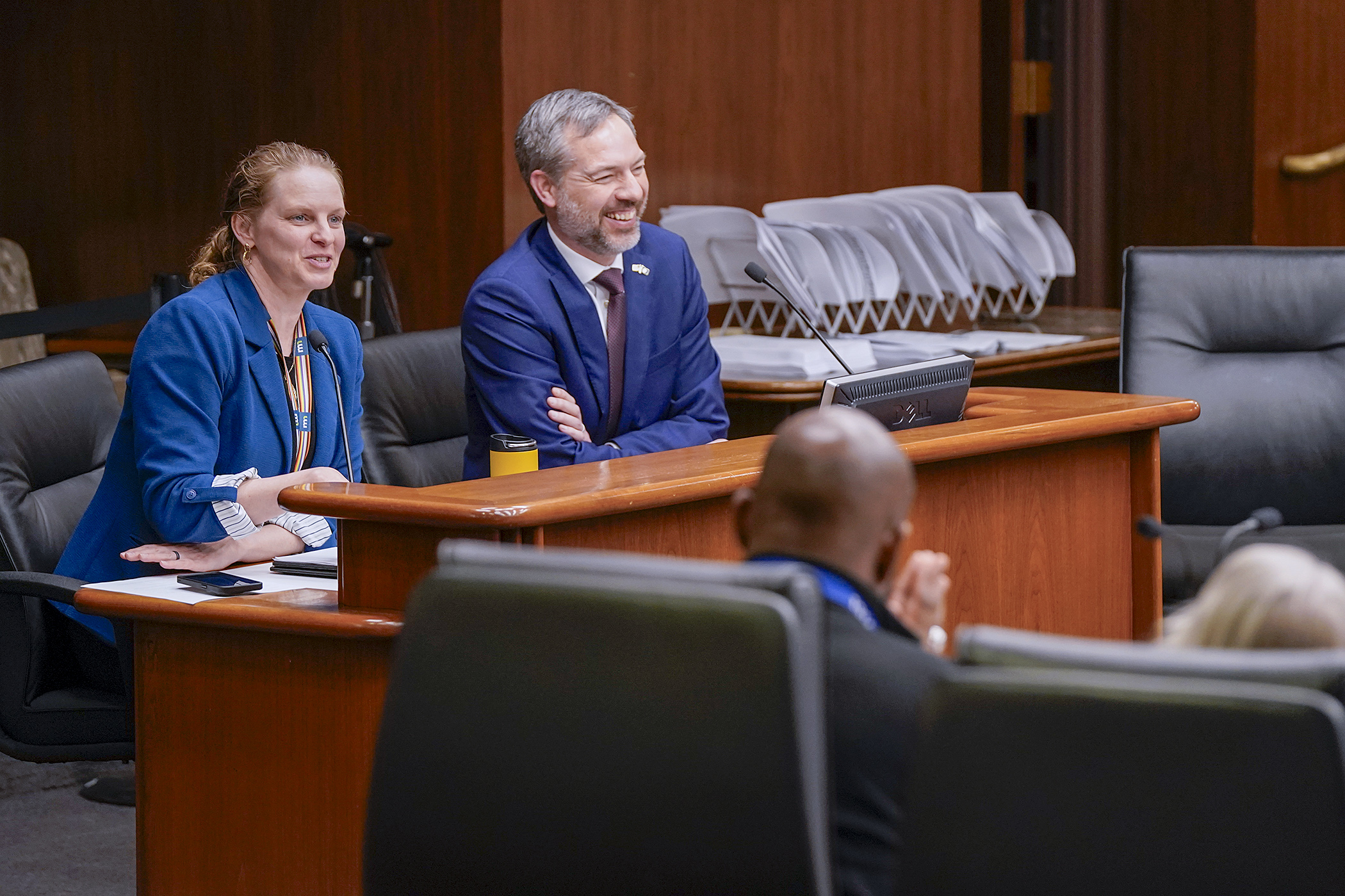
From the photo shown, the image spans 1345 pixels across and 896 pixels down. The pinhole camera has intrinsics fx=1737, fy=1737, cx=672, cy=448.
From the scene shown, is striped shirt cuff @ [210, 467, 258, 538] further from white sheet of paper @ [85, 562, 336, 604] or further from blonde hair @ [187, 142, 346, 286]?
blonde hair @ [187, 142, 346, 286]

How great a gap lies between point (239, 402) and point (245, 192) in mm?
361

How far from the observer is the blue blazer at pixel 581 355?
9.36 feet

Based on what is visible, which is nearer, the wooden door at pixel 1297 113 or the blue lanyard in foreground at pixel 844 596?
the blue lanyard in foreground at pixel 844 596

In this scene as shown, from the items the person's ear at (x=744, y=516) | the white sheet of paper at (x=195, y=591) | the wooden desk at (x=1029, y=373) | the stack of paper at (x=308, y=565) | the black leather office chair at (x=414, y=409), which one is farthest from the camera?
the wooden desk at (x=1029, y=373)

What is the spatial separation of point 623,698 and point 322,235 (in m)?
1.64

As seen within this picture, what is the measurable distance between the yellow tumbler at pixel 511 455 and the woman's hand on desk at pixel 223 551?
363mm

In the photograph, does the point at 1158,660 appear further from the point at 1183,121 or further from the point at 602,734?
the point at 1183,121

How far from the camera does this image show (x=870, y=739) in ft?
4.22

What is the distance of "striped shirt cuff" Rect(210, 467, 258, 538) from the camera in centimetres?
252

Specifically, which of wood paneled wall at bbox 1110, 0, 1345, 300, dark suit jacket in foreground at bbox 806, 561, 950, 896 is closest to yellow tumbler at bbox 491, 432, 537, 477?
dark suit jacket in foreground at bbox 806, 561, 950, 896

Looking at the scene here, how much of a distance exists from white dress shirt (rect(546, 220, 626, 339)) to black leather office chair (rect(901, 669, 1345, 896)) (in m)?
1.90

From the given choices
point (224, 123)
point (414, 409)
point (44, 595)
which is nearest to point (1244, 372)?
point (414, 409)

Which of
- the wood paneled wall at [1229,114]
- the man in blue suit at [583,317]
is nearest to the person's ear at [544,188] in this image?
the man in blue suit at [583,317]

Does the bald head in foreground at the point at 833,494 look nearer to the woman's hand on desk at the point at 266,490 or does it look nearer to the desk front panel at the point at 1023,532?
the desk front panel at the point at 1023,532
